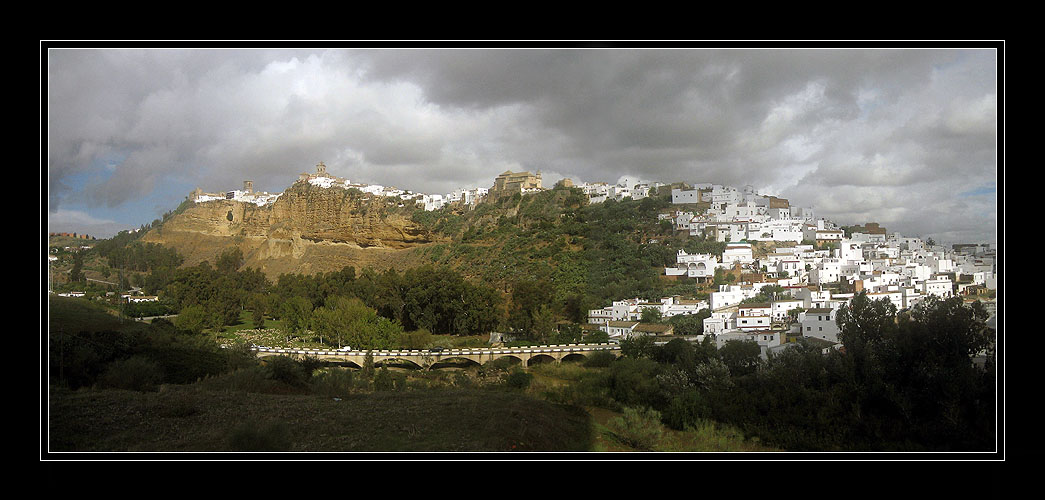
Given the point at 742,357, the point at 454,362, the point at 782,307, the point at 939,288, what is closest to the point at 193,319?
the point at 454,362

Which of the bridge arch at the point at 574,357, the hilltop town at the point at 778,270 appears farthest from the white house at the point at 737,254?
the bridge arch at the point at 574,357

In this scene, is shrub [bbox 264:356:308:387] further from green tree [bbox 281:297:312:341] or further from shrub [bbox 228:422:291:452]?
shrub [bbox 228:422:291:452]

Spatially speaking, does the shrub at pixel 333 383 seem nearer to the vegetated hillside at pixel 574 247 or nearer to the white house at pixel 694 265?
the vegetated hillside at pixel 574 247

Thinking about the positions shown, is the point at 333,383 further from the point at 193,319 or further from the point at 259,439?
the point at 193,319

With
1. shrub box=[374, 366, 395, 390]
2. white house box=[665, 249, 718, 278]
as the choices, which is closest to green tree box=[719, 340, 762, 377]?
white house box=[665, 249, 718, 278]
